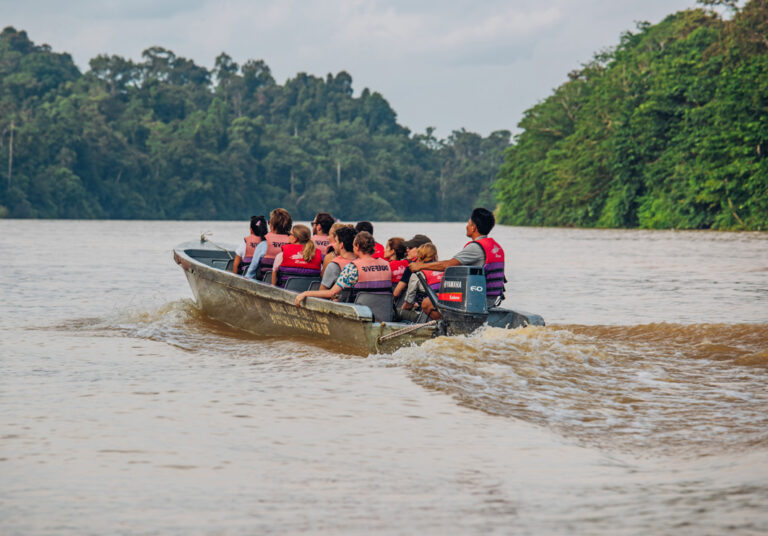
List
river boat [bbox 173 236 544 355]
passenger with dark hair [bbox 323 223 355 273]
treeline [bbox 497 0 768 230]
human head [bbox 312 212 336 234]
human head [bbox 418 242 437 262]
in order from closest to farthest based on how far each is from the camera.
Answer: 1. river boat [bbox 173 236 544 355]
2. human head [bbox 418 242 437 262]
3. passenger with dark hair [bbox 323 223 355 273]
4. human head [bbox 312 212 336 234]
5. treeline [bbox 497 0 768 230]

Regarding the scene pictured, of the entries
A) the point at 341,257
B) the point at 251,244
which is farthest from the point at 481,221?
the point at 251,244

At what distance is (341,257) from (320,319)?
0.69 meters

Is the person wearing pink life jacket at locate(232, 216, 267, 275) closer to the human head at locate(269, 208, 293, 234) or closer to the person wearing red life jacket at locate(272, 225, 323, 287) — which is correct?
the human head at locate(269, 208, 293, 234)

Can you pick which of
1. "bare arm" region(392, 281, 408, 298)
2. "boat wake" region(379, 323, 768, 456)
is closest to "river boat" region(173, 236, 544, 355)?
"boat wake" region(379, 323, 768, 456)

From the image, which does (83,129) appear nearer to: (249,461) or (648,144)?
(648,144)

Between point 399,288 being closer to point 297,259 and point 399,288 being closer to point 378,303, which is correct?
point 378,303

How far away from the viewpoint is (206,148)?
11244cm

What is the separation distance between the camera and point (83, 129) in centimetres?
9681

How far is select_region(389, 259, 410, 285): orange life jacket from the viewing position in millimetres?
10617

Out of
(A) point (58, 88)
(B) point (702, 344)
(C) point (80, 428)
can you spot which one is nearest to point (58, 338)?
(C) point (80, 428)

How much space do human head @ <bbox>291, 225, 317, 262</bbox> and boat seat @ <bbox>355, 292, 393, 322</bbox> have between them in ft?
4.15

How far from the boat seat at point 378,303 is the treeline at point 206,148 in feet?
267

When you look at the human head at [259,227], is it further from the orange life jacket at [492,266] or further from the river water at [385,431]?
the orange life jacket at [492,266]

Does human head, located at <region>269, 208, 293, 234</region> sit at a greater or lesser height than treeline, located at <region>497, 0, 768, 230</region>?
lesser
